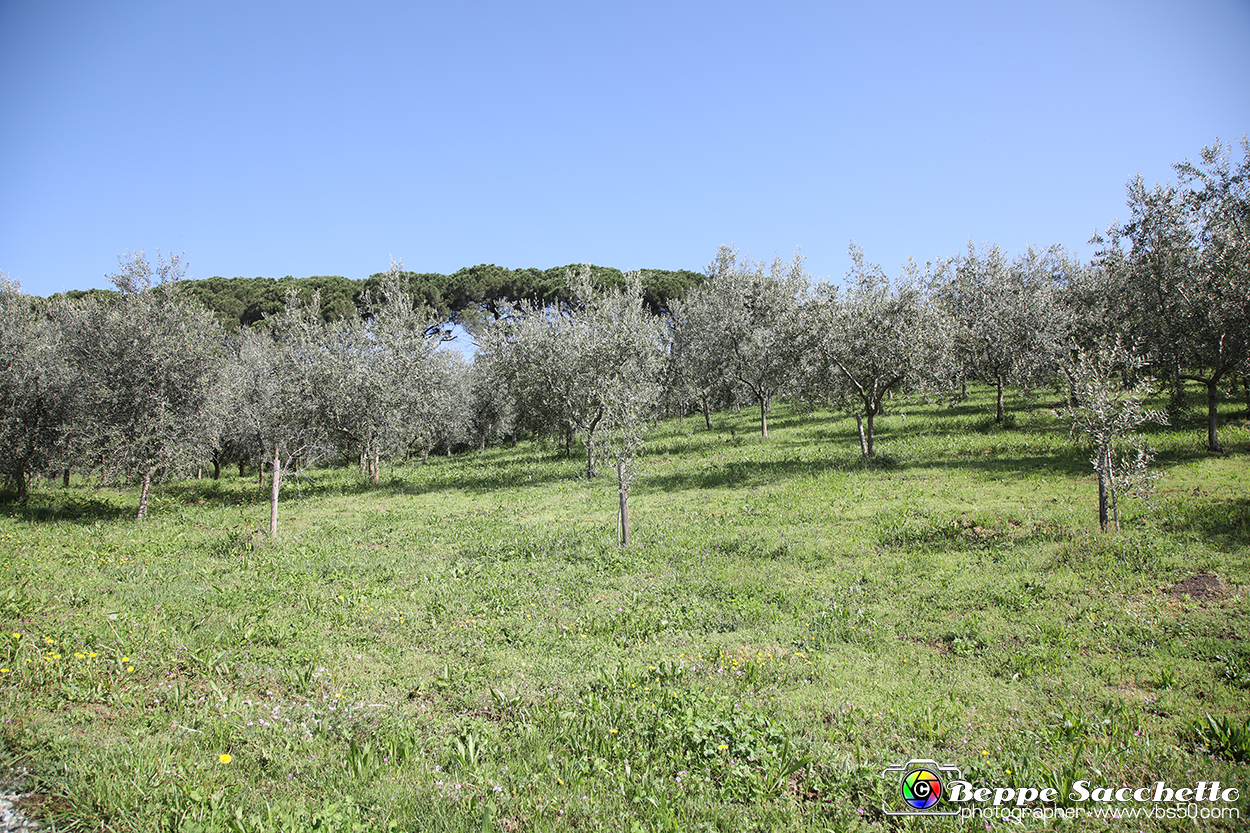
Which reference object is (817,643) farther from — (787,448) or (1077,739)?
(787,448)

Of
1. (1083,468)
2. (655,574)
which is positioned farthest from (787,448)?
(655,574)

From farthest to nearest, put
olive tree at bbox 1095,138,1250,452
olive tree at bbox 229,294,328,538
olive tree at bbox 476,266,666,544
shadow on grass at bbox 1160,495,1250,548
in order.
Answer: olive tree at bbox 229,294,328,538 < olive tree at bbox 476,266,666,544 < olive tree at bbox 1095,138,1250,452 < shadow on grass at bbox 1160,495,1250,548

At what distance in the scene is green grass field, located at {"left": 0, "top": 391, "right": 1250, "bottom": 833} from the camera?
604cm

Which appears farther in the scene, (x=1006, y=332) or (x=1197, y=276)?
(x=1006, y=332)

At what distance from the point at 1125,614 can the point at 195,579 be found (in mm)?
18620

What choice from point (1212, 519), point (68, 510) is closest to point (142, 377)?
point (68, 510)

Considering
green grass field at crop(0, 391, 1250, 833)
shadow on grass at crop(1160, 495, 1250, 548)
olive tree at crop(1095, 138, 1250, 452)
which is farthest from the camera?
olive tree at crop(1095, 138, 1250, 452)

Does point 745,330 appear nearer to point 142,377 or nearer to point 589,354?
point 589,354

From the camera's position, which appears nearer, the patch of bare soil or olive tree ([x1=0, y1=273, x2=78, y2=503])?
the patch of bare soil

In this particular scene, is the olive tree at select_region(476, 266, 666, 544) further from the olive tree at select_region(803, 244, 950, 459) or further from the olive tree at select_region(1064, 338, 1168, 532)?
the olive tree at select_region(1064, 338, 1168, 532)

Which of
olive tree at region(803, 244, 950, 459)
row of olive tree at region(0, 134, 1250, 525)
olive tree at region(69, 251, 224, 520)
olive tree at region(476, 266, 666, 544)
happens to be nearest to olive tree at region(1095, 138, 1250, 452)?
row of olive tree at region(0, 134, 1250, 525)

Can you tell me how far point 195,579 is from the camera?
1388cm

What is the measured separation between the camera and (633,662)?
31.5 ft

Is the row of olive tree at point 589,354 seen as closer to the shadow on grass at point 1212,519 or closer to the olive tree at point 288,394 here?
the olive tree at point 288,394
